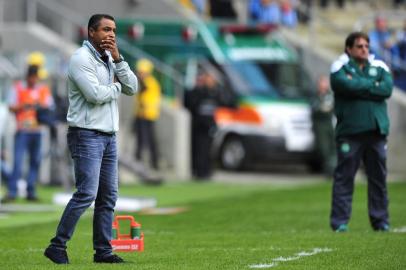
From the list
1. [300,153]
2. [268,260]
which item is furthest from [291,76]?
[268,260]

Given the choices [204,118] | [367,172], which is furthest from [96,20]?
[204,118]

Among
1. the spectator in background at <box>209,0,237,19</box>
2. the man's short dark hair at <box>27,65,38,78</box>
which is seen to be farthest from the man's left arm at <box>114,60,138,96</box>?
the spectator in background at <box>209,0,237,19</box>

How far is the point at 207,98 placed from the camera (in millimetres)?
27375

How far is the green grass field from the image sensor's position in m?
11.2

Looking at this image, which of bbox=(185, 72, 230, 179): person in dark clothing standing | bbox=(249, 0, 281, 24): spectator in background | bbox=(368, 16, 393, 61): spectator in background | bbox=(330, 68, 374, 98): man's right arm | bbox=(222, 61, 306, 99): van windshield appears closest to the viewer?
bbox=(330, 68, 374, 98): man's right arm

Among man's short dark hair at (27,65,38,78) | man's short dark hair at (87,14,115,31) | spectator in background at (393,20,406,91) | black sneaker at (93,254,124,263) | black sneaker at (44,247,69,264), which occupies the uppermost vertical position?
spectator in background at (393,20,406,91)

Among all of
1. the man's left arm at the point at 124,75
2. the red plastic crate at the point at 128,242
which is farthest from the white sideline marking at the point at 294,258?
the man's left arm at the point at 124,75

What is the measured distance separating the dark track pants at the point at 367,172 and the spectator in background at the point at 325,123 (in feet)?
41.9

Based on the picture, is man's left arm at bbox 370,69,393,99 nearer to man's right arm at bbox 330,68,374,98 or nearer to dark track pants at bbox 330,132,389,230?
man's right arm at bbox 330,68,374,98

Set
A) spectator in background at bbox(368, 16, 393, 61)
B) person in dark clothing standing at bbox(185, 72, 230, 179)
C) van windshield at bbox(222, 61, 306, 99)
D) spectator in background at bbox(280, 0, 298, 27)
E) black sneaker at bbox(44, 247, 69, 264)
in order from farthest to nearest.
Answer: spectator in background at bbox(280, 0, 298, 27)
spectator in background at bbox(368, 16, 393, 61)
van windshield at bbox(222, 61, 306, 99)
person in dark clothing standing at bbox(185, 72, 230, 179)
black sneaker at bbox(44, 247, 69, 264)

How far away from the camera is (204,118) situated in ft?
89.9

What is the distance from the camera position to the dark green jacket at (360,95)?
46.3ft

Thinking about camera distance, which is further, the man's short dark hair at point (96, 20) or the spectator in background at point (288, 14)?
the spectator in background at point (288, 14)

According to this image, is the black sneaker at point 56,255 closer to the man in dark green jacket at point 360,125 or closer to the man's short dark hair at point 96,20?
the man's short dark hair at point 96,20
